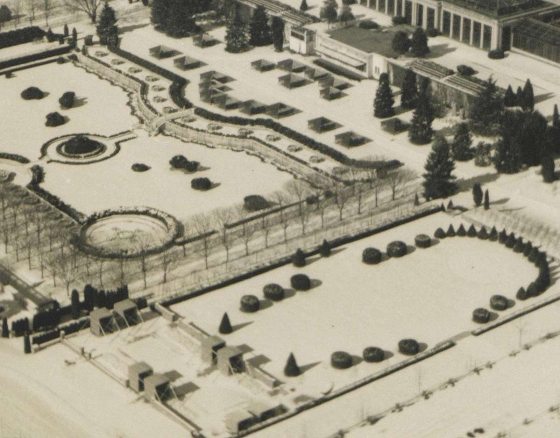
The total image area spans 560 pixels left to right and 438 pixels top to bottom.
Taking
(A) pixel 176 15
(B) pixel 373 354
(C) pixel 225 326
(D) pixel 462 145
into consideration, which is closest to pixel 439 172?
(D) pixel 462 145

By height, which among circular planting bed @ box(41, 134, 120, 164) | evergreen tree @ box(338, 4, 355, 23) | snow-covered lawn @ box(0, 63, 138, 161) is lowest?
snow-covered lawn @ box(0, 63, 138, 161)

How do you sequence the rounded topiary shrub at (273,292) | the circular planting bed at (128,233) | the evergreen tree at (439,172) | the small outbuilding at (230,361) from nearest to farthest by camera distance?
the small outbuilding at (230,361)
the rounded topiary shrub at (273,292)
the circular planting bed at (128,233)
the evergreen tree at (439,172)

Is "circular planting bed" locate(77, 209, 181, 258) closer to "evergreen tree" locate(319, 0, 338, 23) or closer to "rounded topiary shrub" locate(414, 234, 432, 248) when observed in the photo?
"rounded topiary shrub" locate(414, 234, 432, 248)

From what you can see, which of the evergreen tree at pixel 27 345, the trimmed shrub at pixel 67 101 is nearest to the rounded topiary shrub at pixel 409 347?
the evergreen tree at pixel 27 345

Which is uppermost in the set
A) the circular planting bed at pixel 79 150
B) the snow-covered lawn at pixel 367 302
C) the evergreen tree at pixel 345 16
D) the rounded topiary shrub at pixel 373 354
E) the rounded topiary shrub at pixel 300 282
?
the rounded topiary shrub at pixel 373 354

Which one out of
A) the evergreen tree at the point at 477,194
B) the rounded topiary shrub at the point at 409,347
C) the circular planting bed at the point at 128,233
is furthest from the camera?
the evergreen tree at the point at 477,194

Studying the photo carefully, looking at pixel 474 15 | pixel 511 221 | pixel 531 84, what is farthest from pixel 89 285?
pixel 474 15

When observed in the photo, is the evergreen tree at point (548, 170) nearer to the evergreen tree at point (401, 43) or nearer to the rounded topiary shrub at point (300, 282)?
the rounded topiary shrub at point (300, 282)

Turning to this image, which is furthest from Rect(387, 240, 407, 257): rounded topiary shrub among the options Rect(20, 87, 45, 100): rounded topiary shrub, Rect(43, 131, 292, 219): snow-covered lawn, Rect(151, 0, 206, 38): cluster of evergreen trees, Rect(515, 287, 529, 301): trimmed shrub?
Rect(151, 0, 206, 38): cluster of evergreen trees
